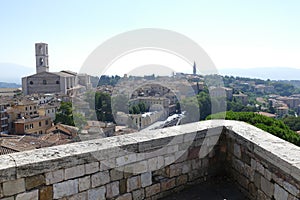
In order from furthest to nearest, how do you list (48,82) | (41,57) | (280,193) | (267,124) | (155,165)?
(41,57) < (48,82) < (267,124) < (155,165) < (280,193)

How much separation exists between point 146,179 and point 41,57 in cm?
6328

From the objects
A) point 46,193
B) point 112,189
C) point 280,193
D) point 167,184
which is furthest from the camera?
point 167,184

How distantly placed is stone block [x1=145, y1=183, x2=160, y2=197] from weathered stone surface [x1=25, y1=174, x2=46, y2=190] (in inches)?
39.5

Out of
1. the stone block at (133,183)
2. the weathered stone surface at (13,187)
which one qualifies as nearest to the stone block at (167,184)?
the stone block at (133,183)

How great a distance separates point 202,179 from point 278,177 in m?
0.94

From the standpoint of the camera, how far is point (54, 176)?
2.08 m

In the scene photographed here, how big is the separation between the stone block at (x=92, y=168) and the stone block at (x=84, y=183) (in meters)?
0.05

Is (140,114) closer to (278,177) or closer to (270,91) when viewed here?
(278,177)

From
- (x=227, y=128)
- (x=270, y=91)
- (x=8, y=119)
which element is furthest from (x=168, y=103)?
(x=270, y=91)

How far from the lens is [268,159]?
2.40 meters

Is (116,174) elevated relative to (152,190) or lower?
elevated

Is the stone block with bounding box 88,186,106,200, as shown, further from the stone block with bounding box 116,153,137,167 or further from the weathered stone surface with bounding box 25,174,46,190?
the weathered stone surface with bounding box 25,174,46,190

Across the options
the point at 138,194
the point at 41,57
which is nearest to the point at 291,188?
the point at 138,194

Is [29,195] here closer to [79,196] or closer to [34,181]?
[34,181]
